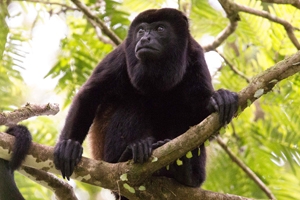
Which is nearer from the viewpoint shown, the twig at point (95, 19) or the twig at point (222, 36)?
the twig at point (222, 36)

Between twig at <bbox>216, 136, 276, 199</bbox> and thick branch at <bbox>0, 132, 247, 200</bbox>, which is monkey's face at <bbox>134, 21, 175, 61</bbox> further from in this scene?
twig at <bbox>216, 136, 276, 199</bbox>

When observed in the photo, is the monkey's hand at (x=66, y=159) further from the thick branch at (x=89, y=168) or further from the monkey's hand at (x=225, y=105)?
the monkey's hand at (x=225, y=105)

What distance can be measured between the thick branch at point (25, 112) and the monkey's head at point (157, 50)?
0.62 metres

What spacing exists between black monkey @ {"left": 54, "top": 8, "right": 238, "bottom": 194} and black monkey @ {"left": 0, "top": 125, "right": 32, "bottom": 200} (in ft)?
1.56

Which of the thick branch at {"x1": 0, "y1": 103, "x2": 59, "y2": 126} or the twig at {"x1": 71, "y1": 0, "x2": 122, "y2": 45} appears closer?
the thick branch at {"x1": 0, "y1": 103, "x2": 59, "y2": 126}

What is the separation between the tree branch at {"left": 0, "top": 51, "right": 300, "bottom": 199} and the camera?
275 centimetres

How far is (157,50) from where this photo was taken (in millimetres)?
3584

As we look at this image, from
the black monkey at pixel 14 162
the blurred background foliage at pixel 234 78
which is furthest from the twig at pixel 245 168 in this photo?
the black monkey at pixel 14 162

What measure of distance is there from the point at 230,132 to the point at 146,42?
2067mm

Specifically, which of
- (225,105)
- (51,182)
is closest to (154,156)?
(225,105)

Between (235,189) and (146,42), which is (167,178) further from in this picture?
(235,189)

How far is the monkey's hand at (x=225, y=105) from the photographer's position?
2874 mm

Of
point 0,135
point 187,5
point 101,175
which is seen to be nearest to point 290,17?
point 187,5

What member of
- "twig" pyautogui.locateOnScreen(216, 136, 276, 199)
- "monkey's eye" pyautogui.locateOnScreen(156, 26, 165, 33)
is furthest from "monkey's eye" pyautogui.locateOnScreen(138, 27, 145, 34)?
"twig" pyautogui.locateOnScreen(216, 136, 276, 199)
